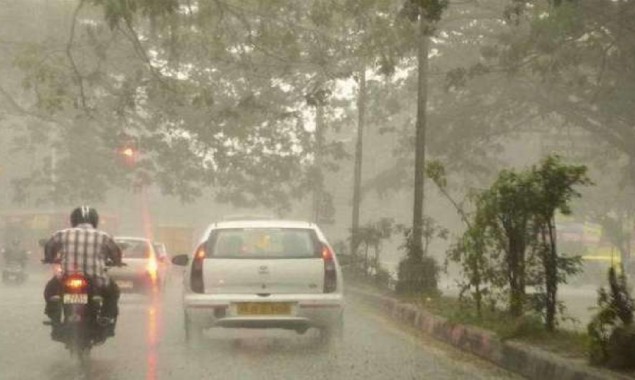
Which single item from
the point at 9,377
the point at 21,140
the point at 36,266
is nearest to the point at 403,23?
the point at 9,377

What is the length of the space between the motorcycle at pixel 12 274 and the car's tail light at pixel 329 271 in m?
19.9

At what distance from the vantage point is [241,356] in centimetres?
1007

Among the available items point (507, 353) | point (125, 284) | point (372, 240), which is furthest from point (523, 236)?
point (372, 240)

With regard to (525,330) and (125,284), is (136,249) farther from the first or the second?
(525,330)

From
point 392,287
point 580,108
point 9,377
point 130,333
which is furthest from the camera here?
point 580,108

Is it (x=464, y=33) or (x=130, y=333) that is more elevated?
(x=464, y=33)

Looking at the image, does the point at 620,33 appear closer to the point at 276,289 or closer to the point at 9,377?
the point at 276,289

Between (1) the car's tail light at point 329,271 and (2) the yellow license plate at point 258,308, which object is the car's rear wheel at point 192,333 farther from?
(1) the car's tail light at point 329,271

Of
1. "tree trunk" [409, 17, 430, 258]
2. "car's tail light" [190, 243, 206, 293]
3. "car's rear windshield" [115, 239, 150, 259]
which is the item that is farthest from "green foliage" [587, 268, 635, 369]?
"car's rear windshield" [115, 239, 150, 259]

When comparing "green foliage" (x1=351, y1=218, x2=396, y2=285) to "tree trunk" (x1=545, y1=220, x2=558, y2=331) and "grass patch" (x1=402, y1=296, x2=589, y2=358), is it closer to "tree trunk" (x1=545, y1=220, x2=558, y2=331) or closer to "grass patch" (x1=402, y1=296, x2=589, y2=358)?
"grass patch" (x1=402, y1=296, x2=589, y2=358)

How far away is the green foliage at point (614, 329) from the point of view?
7.54 metres

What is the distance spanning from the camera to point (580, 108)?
2533 cm

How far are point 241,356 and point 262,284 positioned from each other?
1076 millimetres

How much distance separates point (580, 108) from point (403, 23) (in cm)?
1119
